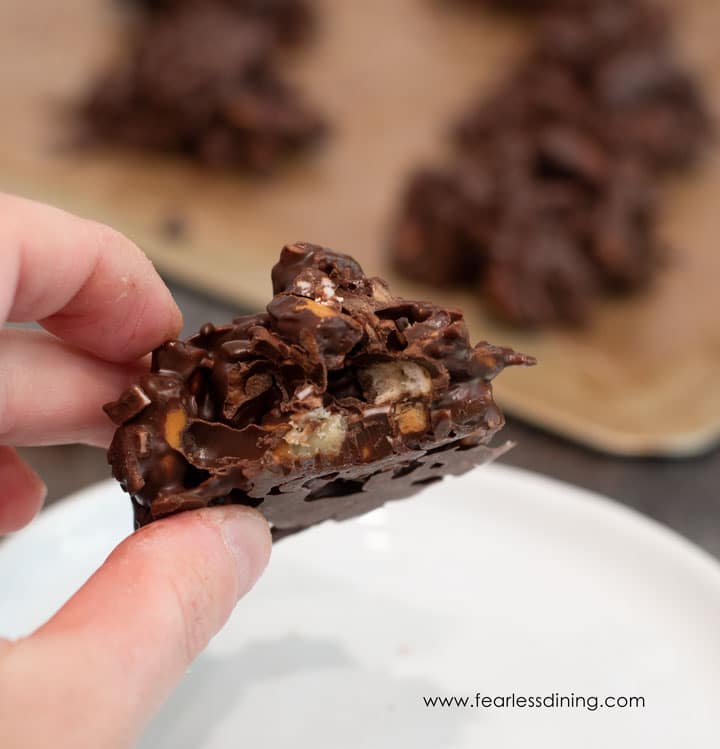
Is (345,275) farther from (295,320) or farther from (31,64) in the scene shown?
(31,64)

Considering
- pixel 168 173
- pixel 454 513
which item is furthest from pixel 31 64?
pixel 454 513

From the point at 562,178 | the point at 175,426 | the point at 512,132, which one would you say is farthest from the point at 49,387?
the point at 512,132

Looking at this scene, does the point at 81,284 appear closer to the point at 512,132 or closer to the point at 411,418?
the point at 411,418

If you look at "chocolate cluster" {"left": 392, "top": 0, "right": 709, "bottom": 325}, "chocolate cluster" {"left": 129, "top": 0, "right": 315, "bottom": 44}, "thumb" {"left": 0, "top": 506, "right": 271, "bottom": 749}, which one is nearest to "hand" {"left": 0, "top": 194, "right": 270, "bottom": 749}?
"thumb" {"left": 0, "top": 506, "right": 271, "bottom": 749}

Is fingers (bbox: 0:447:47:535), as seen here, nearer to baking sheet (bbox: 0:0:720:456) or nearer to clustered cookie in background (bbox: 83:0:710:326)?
baking sheet (bbox: 0:0:720:456)

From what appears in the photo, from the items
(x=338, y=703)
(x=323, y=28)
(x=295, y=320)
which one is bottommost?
(x=338, y=703)

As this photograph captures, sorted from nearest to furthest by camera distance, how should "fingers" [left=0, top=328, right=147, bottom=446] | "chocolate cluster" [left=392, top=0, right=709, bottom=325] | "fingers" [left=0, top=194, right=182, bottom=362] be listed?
"fingers" [left=0, top=194, right=182, bottom=362], "fingers" [left=0, top=328, right=147, bottom=446], "chocolate cluster" [left=392, top=0, right=709, bottom=325]
